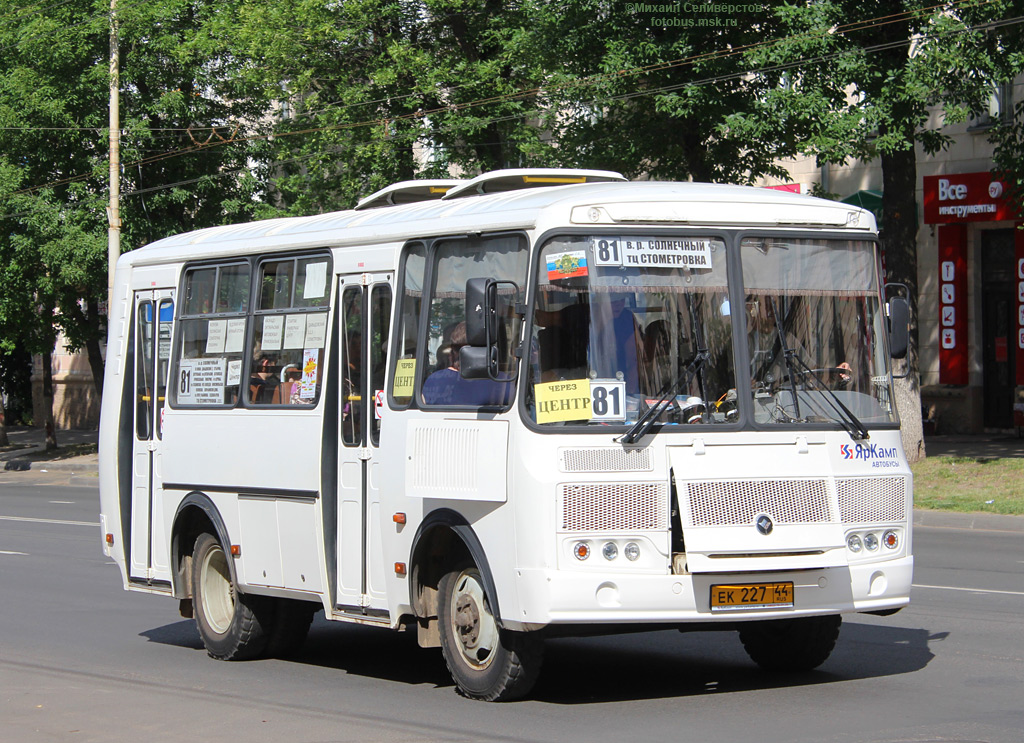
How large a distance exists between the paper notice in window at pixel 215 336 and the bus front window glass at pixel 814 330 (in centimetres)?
409

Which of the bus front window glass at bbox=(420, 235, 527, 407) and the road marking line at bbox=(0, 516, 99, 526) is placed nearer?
the bus front window glass at bbox=(420, 235, 527, 407)

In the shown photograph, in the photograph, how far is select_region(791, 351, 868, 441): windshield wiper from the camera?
325 inches

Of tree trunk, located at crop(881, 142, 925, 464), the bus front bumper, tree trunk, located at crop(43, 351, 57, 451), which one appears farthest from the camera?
tree trunk, located at crop(43, 351, 57, 451)

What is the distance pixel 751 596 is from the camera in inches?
306

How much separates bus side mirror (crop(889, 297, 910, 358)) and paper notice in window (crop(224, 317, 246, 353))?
4.39 m

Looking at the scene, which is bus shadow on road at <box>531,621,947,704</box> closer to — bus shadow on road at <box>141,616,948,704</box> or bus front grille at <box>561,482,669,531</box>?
bus shadow on road at <box>141,616,948,704</box>

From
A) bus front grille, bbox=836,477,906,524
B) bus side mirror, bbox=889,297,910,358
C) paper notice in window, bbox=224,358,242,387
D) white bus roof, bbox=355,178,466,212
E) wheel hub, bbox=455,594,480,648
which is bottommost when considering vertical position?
wheel hub, bbox=455,594,480,648

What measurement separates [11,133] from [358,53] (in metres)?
8.13

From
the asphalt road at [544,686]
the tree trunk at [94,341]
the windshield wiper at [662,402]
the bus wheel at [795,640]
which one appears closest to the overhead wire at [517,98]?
the tree trunk at [94,341]

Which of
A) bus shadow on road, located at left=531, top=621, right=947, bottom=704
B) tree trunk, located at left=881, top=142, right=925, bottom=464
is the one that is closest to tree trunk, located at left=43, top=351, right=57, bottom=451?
tree trunk, located at left=881, top=142, right=925, bottom=464

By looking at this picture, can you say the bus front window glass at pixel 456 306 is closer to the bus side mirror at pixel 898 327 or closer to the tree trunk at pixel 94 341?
the bus side mirror at pixel 898 327

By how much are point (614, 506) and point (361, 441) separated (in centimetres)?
204

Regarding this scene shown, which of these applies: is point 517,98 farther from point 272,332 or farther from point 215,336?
point 272,332

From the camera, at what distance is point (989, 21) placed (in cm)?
2125
